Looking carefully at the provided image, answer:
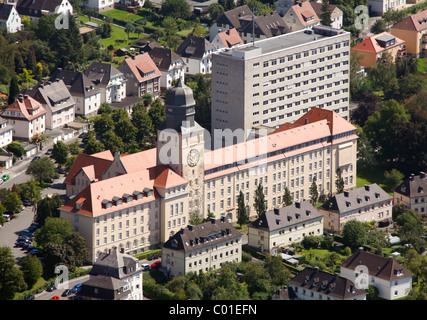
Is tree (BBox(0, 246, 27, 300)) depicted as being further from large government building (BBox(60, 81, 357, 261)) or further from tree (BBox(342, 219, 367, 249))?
tree (BBox(342, 219, 367, 249))

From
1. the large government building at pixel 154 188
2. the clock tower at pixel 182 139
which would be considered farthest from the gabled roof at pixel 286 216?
the clock tower at pixel 182 139

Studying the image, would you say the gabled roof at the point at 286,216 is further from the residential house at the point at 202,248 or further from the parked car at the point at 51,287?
the parked car at the point at 51,287

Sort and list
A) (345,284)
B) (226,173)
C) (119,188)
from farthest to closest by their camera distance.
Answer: (226,173), (119,188), (345,284)

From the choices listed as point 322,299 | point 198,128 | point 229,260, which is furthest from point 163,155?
point 322,299

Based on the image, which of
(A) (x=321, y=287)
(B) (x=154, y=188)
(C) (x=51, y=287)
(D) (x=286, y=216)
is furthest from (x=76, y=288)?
(D) (x=286, y=216)

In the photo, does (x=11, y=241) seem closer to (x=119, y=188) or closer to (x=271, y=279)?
(x=119, y=188)

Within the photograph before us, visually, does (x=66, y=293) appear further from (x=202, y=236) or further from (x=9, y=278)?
(x=202, y=236)
